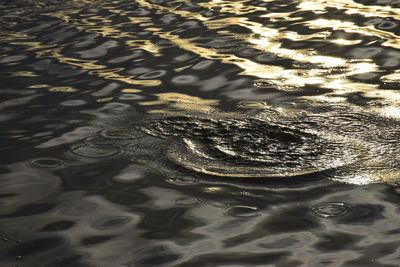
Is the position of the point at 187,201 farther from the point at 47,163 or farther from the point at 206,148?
the point at 47,163

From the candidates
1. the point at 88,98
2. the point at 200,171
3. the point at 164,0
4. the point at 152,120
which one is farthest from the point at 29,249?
the point at 164,0

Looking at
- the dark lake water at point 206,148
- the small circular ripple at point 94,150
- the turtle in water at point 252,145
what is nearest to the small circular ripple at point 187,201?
the dark lake water at point 206,148

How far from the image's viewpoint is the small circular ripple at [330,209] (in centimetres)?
400

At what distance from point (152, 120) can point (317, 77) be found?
7.24 ft

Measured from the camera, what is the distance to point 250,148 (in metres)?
5.08

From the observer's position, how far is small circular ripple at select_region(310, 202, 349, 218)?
3999mm

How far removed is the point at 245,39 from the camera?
9586mm

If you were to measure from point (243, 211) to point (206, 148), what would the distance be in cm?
114

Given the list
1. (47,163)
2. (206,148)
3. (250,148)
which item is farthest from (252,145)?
(47,163)

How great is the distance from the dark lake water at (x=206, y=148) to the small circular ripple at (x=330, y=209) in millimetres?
13

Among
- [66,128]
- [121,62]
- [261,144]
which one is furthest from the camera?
[121,62]

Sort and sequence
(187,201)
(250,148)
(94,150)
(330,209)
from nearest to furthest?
(330,209)
(187,201)
(250,148)
(94,150)

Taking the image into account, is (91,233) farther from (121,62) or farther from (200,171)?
(121,62)

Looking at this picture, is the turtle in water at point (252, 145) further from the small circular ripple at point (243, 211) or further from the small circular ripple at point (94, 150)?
the small circular ripple at point (243, 211)
